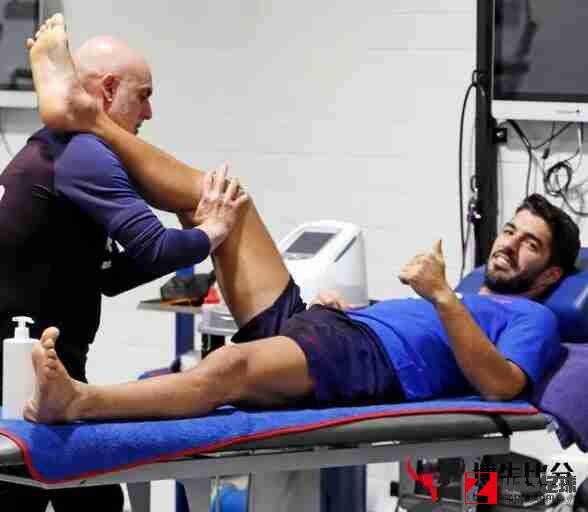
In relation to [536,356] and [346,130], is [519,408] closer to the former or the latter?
[536,356]

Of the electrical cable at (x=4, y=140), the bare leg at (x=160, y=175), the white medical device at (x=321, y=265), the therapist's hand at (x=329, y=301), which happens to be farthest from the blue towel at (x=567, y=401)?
the electrical cable at (x=4, y=140)

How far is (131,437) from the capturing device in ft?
7.70

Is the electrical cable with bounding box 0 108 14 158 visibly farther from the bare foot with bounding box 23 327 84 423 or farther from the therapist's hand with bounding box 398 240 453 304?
the bare foot with bounding box 23 327 84 423

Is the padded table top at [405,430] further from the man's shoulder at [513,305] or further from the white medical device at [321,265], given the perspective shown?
the white medical device at [321,265]

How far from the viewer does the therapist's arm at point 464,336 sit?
277 cm

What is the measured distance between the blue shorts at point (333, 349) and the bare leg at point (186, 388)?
0.04 meters

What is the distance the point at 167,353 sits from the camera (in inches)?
192

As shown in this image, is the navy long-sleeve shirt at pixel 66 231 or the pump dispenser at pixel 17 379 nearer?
the pump dispenser at pixel 17 379

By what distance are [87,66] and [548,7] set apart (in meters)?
1.63

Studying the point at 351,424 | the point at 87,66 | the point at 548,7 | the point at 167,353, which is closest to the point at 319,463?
the point at 351,424

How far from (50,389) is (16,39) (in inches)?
113

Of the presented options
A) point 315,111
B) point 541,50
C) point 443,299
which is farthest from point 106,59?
point 315,111

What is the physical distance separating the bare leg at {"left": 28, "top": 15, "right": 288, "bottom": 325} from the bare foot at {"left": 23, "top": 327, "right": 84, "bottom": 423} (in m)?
0.56

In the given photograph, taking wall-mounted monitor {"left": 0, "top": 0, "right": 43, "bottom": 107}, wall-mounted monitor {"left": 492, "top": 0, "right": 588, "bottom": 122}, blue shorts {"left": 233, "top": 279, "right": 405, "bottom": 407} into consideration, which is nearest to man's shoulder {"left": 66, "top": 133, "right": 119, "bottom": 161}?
blue shorts {"left": 233, "top": 279, "right": 405, "bottom": 407}
